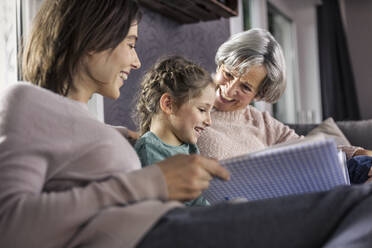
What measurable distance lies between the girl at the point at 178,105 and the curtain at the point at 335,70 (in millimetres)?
3816

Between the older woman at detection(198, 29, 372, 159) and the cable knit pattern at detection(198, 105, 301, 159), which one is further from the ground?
the older woman at detection(198, 29, 372, 159)

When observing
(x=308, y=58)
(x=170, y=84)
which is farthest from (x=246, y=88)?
(x=308, y=58)

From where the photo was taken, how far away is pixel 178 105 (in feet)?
4.71

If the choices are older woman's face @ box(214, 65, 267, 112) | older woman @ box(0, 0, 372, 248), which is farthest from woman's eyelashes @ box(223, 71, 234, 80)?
older woman @ box(0, 0, 372, 248)

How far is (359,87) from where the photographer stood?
5289mm

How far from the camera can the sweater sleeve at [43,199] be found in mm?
669

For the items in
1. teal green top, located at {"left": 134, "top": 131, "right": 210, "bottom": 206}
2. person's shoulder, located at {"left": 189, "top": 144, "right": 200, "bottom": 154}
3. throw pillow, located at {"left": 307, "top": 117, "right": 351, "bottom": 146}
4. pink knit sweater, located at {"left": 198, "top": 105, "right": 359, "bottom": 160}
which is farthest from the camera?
throw pillow, located at {"left": 307, "top": 117, "right": 351, "bottom": 146}

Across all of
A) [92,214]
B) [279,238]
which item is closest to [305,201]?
[279,238]

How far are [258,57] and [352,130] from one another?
→ 4.20ft

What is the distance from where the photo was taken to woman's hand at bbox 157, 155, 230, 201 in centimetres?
78

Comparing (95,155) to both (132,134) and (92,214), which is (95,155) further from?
(132,134)

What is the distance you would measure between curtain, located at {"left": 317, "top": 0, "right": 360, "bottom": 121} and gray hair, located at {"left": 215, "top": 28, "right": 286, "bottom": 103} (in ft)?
10.9

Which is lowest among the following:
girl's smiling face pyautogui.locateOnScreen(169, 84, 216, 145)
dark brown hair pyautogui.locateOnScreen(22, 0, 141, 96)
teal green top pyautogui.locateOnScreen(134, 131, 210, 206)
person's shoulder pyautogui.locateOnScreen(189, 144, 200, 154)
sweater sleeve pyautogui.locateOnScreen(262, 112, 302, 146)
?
sweater sleeve pyautogui.locateOnScreen(262, 112, 302, 146)

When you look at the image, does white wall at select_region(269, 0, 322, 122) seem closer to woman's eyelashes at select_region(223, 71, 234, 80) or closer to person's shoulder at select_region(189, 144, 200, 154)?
woman's eyelashes at select_region(223, 71, 234, 80)
